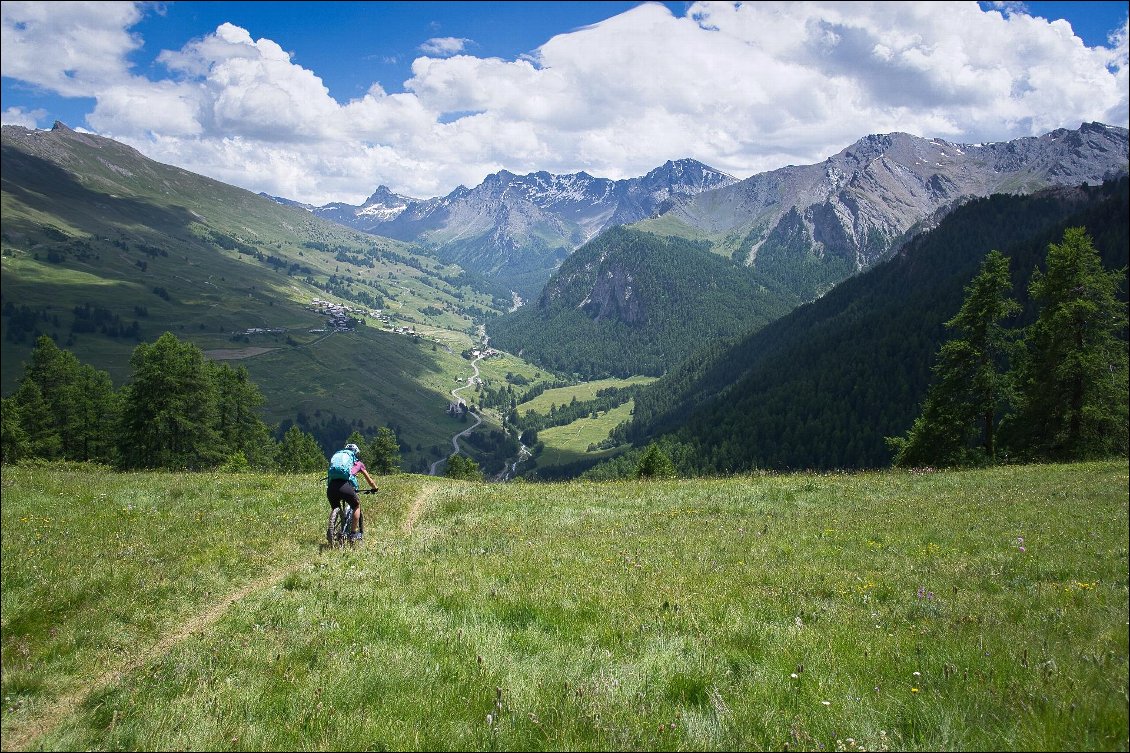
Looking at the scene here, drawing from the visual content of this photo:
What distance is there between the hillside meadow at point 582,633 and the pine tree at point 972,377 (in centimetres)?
2465

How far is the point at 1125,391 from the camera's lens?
3000 centimetres

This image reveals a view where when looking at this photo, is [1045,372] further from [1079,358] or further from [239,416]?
[239,416]

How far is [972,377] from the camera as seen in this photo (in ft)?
129

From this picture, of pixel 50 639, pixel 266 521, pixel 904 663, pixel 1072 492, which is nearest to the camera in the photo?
pixel 904 663

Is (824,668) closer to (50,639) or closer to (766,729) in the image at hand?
(766,729)

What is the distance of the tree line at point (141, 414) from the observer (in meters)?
55.3

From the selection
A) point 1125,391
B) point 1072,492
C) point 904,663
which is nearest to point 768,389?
point 1125,391

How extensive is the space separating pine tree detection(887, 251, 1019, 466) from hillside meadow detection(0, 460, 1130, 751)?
24.7 m

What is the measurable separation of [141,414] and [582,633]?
6471cm

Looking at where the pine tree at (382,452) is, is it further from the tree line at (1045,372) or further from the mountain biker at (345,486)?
the mountain biker at (345,486)

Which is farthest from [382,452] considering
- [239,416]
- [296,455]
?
[239,416]

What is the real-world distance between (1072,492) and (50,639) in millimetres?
23746

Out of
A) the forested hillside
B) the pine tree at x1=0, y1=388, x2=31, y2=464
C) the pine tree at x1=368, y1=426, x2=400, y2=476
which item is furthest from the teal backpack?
the forested hillside

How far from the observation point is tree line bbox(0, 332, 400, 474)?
55.3 m
